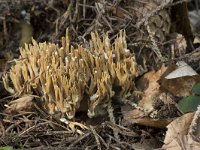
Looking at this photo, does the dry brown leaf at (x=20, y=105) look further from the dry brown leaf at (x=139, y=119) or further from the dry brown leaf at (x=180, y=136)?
the dry brown leaf at (x=180, y=136)

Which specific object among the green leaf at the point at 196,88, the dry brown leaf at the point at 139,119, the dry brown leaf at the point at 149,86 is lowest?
the dry brown leaf at the point at 139,119

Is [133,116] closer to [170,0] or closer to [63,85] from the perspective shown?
[63,85]

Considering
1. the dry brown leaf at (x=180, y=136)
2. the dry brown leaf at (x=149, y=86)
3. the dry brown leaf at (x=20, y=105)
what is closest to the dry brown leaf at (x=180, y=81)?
the dry brown leaf at (x=149, y=86)

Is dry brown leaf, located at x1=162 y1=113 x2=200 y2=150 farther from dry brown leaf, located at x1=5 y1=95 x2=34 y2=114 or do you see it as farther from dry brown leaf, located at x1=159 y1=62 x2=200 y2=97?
dry brown leaf, located at x1=5 y1=95 x2=34 y2=114

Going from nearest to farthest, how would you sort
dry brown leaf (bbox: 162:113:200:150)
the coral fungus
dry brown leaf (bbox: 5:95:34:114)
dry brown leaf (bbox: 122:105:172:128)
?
1. dry brown leaf (bbox: 162:113:200:150)
2. dry brown leaf (bbox: 122:105:172:128)
3. the coral fungus
4. dry brown leaf (bbox: 5:95:34:114)

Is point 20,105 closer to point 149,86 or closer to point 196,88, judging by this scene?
point 149,86

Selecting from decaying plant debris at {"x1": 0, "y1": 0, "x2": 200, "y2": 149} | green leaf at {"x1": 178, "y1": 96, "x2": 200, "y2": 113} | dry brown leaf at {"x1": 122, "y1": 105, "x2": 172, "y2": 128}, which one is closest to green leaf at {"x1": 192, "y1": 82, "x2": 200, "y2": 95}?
green leaf at {"x1": 178, "y1": 96, "x2": 200, "y2": 113}
